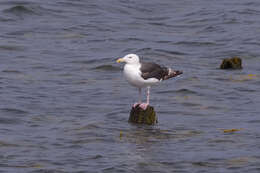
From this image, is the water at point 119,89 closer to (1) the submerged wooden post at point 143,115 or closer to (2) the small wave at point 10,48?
(2) the small wave at point 10,48

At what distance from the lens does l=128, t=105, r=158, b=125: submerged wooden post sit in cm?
1633

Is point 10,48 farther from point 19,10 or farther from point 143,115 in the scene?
point 143,115

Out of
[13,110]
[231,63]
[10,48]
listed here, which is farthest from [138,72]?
[10,48]

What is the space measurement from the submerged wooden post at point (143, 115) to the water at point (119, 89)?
270 millimetres

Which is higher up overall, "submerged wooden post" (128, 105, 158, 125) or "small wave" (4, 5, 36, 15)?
"small wave" (4, 5, 36, 15)

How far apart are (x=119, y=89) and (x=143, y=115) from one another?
464cm

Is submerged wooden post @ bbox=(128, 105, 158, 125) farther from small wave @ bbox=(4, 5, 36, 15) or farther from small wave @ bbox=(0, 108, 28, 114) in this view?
small wave @ bbox=(4, 5, 36, 15)

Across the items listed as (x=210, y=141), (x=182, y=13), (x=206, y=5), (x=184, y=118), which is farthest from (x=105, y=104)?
(x=206, y=5)

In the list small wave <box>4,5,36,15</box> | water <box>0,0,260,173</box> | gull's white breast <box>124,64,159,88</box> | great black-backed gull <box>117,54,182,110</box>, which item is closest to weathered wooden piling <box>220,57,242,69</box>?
water <box>0,0,260,173</box>

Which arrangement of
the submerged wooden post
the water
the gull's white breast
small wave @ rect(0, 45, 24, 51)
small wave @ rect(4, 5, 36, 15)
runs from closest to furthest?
1. the water
2. the gull's white breast
3. the submerged wooden post
4. small wave @ rect(0, 45, 24, 51)
5. small wave @ rect(4, 5, 36, 15)

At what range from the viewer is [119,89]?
822 inches

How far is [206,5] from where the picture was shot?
38.1 metres

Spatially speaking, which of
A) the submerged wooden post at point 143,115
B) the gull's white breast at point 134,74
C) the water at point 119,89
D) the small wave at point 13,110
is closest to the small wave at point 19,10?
the water at point 119,89

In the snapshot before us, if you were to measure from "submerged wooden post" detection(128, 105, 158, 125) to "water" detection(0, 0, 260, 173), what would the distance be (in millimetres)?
270
